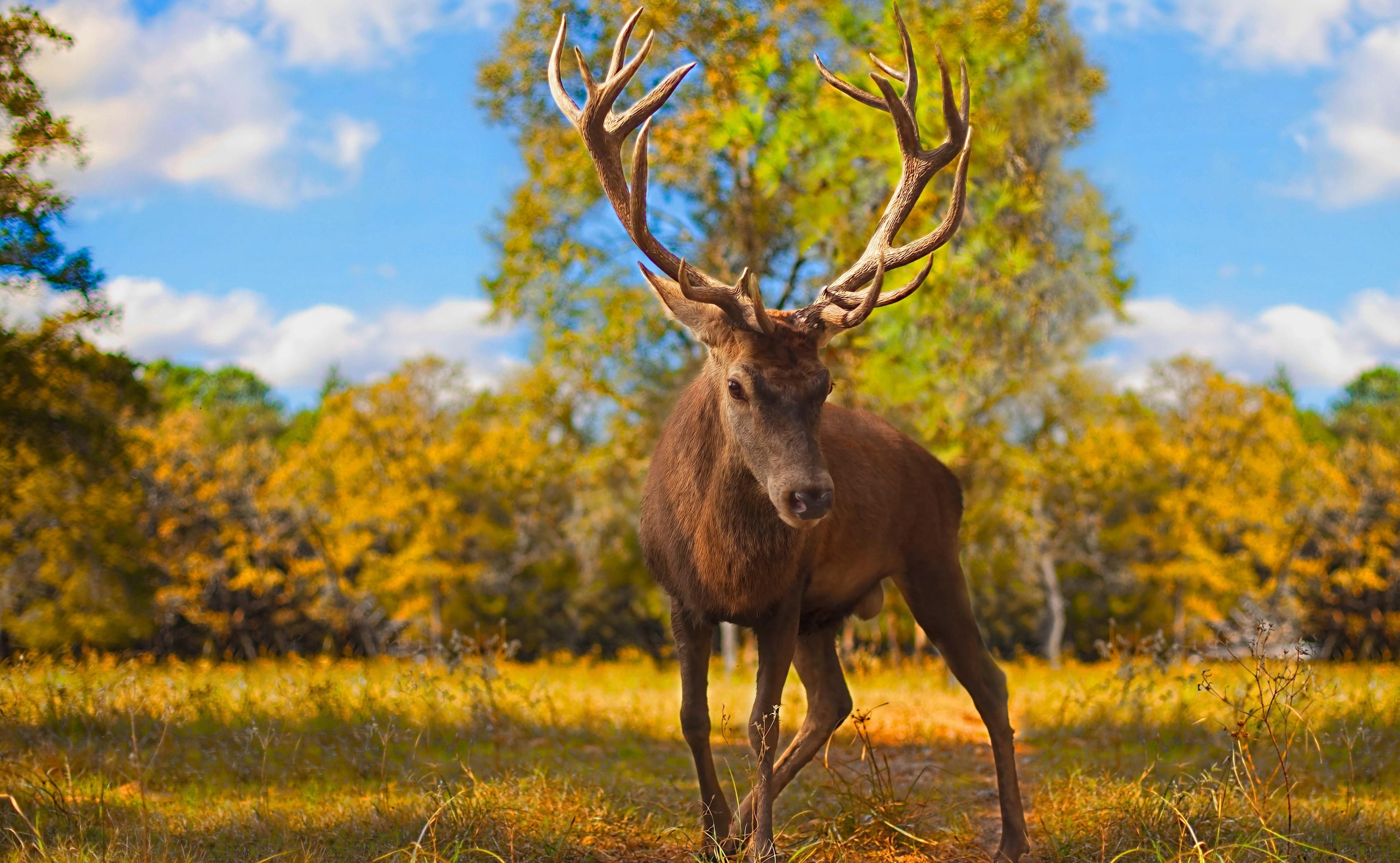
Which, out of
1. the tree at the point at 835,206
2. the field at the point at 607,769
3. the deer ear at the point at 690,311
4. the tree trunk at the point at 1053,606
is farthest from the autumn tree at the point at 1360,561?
the deer ear at the point at 690,311

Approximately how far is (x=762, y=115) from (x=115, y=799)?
9.27 meters

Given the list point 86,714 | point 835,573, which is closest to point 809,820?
point 835,573

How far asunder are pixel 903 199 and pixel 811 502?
6.49ft

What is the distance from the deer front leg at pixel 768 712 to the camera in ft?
13.5

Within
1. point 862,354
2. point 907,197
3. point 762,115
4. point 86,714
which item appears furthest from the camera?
point 862,354

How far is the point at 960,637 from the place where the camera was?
508 centimetres

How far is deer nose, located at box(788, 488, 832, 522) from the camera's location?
3744mm

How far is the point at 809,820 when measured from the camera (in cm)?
525

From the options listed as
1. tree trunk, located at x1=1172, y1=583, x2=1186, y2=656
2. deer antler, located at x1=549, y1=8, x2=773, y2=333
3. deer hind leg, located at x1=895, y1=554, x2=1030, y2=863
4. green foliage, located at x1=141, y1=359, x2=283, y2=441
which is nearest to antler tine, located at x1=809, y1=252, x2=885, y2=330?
deer antler, located at x1=549, y1=8, x2=773, y2=333

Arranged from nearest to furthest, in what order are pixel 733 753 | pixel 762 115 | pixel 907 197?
pixel 907 197 < pixel 733 753 < pixel 762 115

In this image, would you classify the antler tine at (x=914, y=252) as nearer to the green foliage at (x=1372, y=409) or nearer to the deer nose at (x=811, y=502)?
the deer nose at (x=811, y=502)

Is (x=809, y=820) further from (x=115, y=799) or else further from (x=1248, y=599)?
(x=1248, y=599)

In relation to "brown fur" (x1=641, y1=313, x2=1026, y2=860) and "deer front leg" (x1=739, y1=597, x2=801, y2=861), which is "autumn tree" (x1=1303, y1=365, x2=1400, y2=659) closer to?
"brown fur" (x1=641, y1=313, x2=1026, y2=860)

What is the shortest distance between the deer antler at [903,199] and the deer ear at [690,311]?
366 mm
